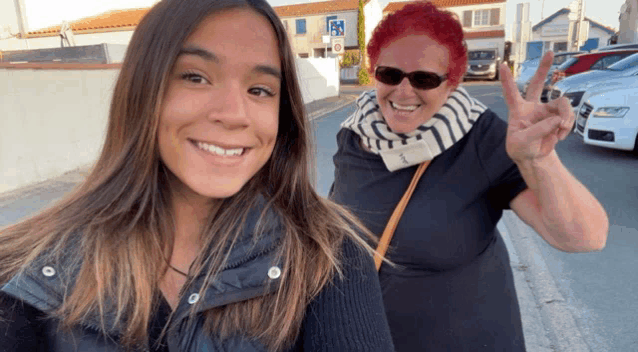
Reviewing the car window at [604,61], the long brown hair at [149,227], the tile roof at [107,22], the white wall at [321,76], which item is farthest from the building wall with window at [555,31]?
the long brown hair at [149,227]

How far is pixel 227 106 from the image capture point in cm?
122

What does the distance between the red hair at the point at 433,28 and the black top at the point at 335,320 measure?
3.10ft

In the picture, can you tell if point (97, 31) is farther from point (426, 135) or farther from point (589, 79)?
point (426, 135)

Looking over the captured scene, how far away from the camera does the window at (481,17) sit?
34.6m

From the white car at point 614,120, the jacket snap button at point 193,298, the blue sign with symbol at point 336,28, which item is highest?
the blue sign with symbol at point 336,28

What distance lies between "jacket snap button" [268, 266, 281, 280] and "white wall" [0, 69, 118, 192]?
4.83 m

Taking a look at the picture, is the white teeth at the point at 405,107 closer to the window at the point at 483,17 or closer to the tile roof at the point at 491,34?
the tile roof at the point at 491,34

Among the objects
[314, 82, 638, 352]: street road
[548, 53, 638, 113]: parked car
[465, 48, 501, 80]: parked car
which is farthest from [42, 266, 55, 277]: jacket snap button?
[465, 48, 501, 80]: parked car

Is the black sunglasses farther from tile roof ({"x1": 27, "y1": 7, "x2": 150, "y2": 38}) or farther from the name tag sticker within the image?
tile roof ({"x1": 27, "y1": 7, "x2": 150, "y2": 38})

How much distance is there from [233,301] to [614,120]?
302 inches

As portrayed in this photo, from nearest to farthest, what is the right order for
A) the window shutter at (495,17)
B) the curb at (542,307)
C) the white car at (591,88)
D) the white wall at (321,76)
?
the curb at (542,307), the white car at (591,88), the white wall at (321,76), the window shutter at (495,17)

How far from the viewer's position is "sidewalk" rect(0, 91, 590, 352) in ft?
9.30

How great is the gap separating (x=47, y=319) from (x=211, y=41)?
0.77m

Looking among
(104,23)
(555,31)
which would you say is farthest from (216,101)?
(555,31)
